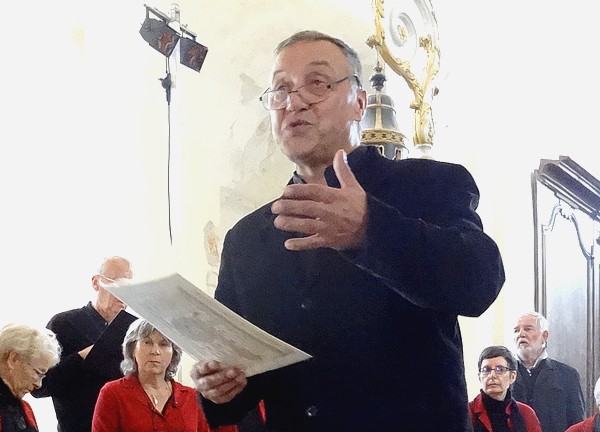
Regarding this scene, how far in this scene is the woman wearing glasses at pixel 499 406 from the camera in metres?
4.76

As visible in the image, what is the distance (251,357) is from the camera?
5.36 feet

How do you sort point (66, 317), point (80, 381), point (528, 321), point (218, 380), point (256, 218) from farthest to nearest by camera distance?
1. point (528, 321)
2. point (66, 317)
3. point (80, 381)
4. point (256, 218)
5. point (218, 380)

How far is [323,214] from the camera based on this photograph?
4.50 ft

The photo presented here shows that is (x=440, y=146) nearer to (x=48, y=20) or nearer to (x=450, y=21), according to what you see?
(x=450, y=21)

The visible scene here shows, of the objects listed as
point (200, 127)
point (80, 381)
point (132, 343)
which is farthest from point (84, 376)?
point (200, 127)

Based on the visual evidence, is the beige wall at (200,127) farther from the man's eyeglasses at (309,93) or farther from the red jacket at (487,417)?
the man's eyeglasses at (309,93)

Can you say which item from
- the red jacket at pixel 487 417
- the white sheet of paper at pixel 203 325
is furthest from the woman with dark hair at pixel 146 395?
the white sheet of paper at pixel 203 325

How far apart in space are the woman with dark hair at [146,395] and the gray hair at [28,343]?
0.30 m

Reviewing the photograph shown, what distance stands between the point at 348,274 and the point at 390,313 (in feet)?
0.39

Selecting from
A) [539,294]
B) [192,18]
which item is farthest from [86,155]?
[539,294]

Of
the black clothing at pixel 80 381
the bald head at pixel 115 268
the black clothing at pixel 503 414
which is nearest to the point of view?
the black clothing at pixel 80 381

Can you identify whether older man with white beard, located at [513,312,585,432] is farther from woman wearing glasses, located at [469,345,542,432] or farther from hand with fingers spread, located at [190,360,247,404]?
hand with fingers spread, located at [190,360,247,404]

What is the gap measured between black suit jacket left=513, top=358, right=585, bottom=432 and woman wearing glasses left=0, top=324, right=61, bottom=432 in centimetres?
309

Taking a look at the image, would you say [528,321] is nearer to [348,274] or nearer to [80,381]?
[80,381]
